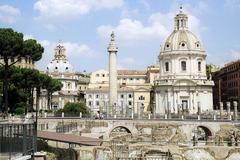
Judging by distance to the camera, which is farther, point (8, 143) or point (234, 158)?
point (234, 158)

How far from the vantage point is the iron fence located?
19062 mm

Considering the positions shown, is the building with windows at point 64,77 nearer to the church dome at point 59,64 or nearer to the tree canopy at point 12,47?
the church dome at point 59,64

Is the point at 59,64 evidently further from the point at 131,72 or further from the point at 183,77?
the point at 183,77

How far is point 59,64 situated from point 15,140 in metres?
124

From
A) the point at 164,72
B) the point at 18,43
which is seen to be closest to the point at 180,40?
the point at 164,72

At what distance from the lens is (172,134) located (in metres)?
67.0

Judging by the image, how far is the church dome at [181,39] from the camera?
323ft

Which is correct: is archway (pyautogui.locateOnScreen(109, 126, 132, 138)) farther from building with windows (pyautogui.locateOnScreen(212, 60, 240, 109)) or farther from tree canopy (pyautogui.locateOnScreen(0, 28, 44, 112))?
building with windows (pyautogui.locateOnScreen(212, 60, 240, 109))

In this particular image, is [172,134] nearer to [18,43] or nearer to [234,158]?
[18,43]

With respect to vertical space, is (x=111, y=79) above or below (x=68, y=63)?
below

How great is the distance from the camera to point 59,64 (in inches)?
5630

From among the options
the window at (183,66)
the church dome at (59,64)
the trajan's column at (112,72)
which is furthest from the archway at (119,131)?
the church dome at (59,64)

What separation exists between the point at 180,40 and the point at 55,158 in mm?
68660

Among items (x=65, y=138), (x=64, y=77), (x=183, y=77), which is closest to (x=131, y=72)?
(x=64, y=77)
